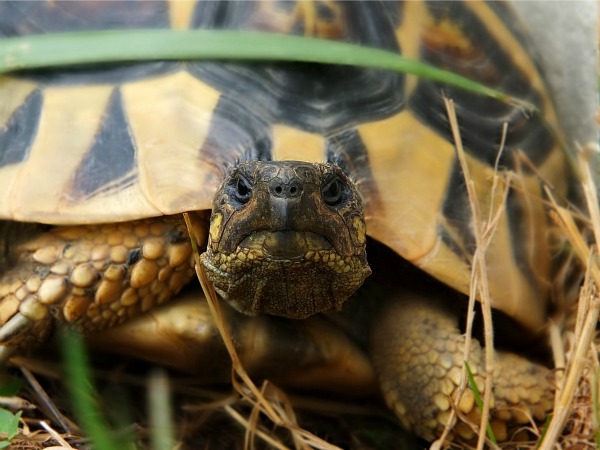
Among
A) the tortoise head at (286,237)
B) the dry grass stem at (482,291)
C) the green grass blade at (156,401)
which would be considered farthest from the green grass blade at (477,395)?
the green grass blade at (156,401)

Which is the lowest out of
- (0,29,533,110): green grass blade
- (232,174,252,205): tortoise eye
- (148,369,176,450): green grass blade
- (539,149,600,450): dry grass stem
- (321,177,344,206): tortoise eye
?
(148,369,176,450): green grass blade

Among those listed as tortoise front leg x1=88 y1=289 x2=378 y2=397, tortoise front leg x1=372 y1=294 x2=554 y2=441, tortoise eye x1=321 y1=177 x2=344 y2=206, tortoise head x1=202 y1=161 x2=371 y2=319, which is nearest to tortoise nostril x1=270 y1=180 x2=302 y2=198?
tortoise head x1=202 y1=161 x2=371 y2=319

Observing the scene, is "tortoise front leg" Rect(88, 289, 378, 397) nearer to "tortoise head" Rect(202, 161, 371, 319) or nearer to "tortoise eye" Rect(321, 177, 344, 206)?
"tortoise head" Rect(202, 161, 371, 319)

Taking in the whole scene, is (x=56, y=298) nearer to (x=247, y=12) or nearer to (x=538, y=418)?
(x=247, y=12)

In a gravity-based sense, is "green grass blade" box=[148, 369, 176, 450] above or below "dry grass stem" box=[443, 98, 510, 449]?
below

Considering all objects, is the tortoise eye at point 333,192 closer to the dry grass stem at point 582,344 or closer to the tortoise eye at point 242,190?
the tortoise eye at point 242,190

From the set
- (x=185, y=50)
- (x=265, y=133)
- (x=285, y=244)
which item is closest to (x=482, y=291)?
(x=285, y=244)

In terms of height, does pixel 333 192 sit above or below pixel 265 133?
below

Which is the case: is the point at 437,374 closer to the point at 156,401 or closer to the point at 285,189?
the point at 156,401
